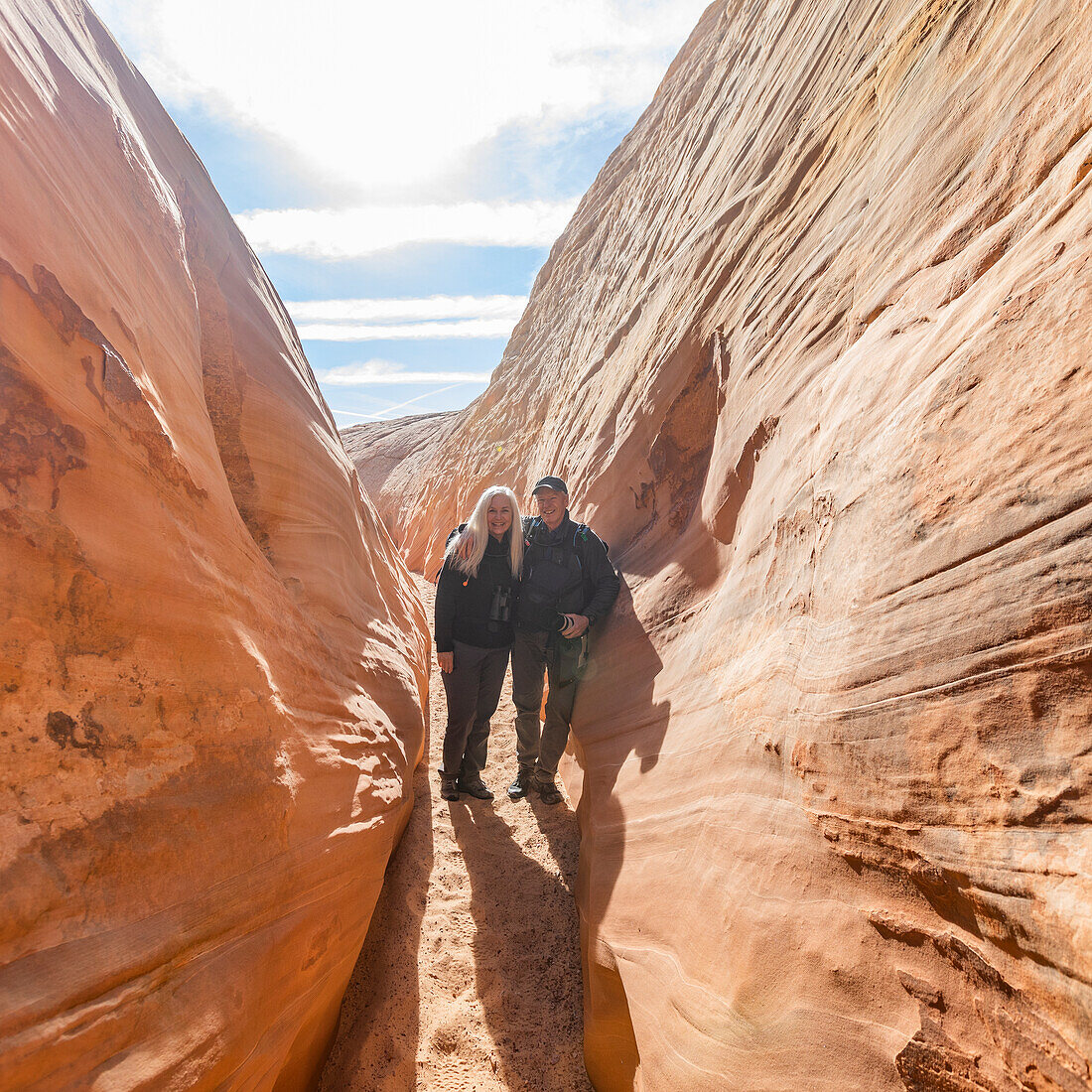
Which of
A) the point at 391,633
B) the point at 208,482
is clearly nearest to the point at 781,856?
the point at 208,482

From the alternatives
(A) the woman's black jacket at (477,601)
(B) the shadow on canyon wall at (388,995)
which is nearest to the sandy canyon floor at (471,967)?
(B) the shadow on canyon wall at (388,995)

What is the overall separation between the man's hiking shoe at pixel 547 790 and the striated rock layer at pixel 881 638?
0.71ft

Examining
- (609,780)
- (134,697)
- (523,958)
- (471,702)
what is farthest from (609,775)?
(134,697)

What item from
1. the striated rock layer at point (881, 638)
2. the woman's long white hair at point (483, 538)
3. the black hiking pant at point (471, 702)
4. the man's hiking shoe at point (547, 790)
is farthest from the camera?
the man's hiking shoe at point (547, 790)

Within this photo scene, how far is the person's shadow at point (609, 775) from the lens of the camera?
2.14 meters

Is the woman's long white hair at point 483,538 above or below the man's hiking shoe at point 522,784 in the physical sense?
above

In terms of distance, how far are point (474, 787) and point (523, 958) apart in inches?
48.9

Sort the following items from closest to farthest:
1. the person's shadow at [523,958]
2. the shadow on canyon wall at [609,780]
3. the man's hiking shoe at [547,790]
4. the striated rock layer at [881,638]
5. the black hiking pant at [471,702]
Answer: the striated rock layer at [881,638]
the shadow on canyon wall at [609,780]
the person's shadow at [523,958]
the black hiking pant at [471,702]
the man's hiking shoe at [547,790]

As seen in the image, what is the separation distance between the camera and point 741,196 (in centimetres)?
403

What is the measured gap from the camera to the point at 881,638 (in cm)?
152

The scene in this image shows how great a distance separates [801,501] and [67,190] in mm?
2669

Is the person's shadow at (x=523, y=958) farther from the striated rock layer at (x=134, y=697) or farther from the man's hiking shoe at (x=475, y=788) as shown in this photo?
the striated rock layer at (x=134, y=697)

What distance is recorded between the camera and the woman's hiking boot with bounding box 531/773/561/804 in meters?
3.71

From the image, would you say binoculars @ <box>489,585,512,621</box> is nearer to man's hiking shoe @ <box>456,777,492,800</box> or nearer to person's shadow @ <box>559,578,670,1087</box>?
person's shadow @ <box>559,578,670,1087</box>
